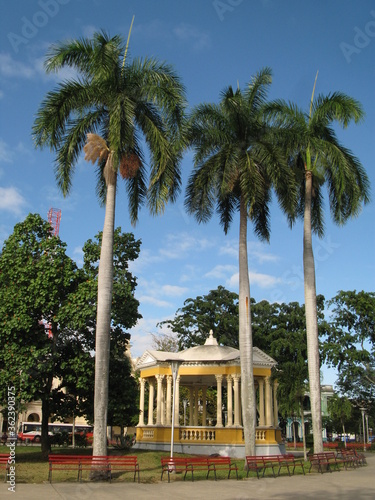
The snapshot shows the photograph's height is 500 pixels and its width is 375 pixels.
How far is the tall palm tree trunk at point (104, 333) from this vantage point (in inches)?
644

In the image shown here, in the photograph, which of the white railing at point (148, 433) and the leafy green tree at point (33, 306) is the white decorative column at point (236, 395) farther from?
the leafy green tree at point (33, 306)

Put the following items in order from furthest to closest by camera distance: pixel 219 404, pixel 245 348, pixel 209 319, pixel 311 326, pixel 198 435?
pixel 209 319, pixel 219 404, pixel 198 435, pixel 311 326, pixel 245 348

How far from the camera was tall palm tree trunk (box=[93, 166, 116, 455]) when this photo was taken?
16359 mm

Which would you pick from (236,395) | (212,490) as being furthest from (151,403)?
(212,490)

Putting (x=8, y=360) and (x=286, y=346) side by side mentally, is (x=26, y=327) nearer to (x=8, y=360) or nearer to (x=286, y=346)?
(x=8, y=360)

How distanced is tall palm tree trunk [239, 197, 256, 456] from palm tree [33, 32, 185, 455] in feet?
13.8

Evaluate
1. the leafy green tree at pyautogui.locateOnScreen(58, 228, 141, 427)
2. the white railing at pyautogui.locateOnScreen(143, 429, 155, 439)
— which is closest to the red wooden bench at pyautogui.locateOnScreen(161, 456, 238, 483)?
the leafy green tree at pyautogui.locateOnScreen(58, 228, 141, 427)

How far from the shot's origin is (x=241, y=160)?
2098 centimetres

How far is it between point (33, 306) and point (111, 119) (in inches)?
356

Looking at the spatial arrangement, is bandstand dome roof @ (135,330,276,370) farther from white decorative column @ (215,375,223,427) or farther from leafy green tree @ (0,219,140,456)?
leafy green tree @ (0,219,140,456)

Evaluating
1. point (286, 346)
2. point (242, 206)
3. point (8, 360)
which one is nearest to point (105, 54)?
point (242, 206)

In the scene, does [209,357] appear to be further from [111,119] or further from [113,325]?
[111,119]

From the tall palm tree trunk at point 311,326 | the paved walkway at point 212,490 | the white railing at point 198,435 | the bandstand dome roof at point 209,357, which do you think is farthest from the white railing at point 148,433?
the paved walkway at point 212,490

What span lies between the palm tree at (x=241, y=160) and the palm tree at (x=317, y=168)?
1.10 metres
